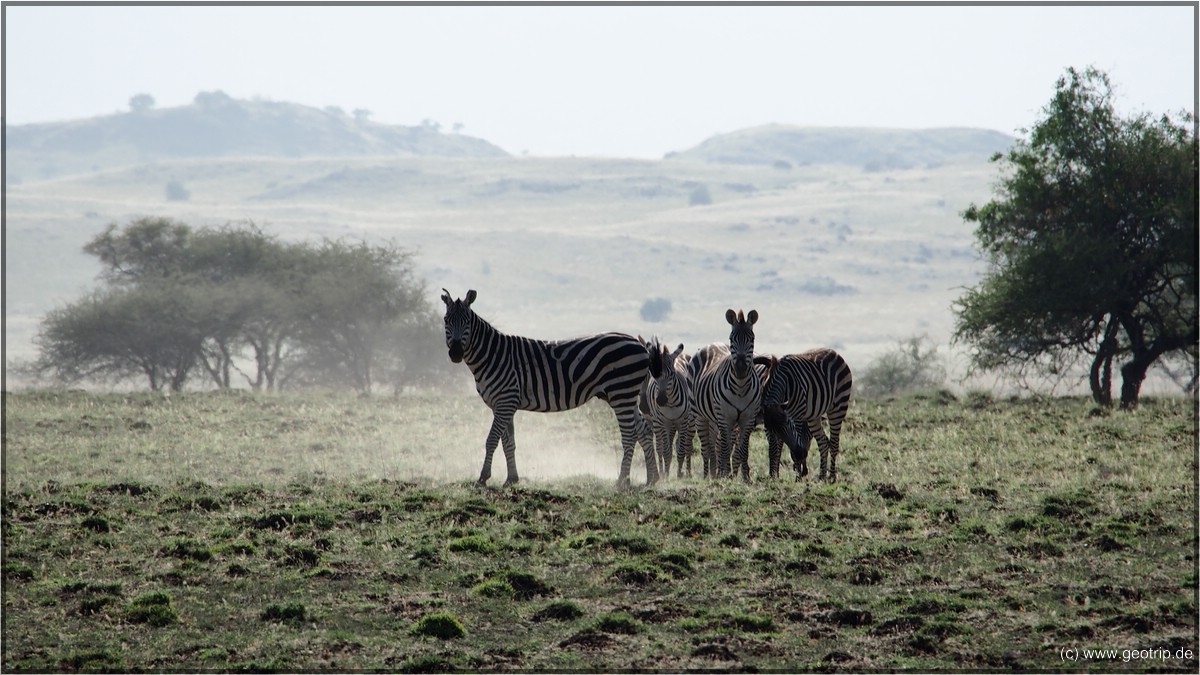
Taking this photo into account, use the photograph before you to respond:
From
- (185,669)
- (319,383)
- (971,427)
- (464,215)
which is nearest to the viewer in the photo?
(185,669)

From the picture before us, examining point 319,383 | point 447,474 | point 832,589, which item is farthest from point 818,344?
point 832,589

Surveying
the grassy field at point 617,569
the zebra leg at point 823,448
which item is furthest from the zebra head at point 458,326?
the zebra leg at point 823,448

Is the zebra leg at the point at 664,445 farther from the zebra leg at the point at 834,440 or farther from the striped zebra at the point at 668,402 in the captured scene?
the zebra leg at the point at 834,440

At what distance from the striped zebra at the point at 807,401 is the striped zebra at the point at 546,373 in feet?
5.85

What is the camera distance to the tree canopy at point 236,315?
156ft

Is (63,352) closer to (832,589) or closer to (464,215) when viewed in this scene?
(832,589)

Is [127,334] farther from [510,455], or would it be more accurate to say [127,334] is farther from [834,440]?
[834,440]

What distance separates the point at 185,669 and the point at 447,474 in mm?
9225

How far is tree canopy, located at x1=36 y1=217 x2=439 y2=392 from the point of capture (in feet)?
156

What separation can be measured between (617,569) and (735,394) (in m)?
5.35

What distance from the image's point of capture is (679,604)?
1066 cm

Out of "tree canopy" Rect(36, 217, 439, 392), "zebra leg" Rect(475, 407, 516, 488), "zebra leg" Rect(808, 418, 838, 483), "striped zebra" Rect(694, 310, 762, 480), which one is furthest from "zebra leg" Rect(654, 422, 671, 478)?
"tree canopy" Rect(36, 217, 439, 392)

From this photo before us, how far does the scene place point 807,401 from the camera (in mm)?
17188

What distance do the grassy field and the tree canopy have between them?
3006 centimetres
